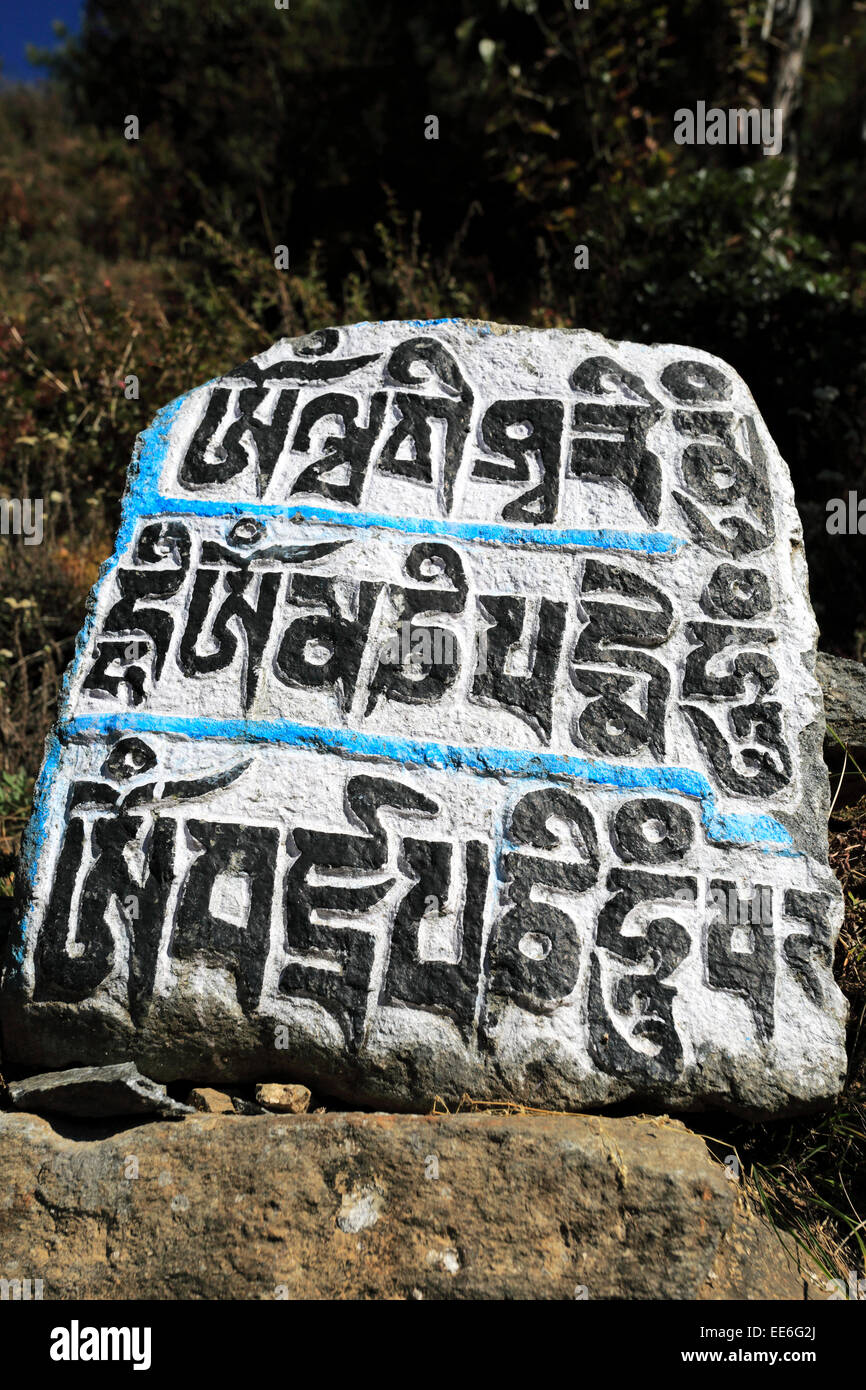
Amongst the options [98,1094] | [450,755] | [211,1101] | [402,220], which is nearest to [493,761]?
[450,755]

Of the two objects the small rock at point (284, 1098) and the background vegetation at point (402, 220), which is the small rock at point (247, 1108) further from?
the background vegetation at point (402, 220)

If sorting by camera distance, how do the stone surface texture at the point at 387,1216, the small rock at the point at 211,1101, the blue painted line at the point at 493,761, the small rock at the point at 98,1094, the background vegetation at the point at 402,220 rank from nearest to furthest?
the stone surface texture at the point at 387,1216 < the small rock at the point at 98,1094 < the small rock at the point at 211,1101 < the blue painted line at the point at 493,761 < the background vegetation at the point at 402,220

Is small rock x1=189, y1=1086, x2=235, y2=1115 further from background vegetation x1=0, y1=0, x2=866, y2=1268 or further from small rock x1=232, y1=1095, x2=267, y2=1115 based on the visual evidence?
background vegetation x1=0, y1=0, x2=866, y2=1268

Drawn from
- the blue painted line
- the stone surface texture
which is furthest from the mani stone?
the stone surface texture

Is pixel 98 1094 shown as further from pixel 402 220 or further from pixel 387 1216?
pixel 402 220

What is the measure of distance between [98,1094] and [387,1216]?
783mm

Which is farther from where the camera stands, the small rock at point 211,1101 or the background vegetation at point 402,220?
the background vegetation at point 402,220

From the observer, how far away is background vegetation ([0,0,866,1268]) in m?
5.38

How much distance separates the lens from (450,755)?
2.89 m

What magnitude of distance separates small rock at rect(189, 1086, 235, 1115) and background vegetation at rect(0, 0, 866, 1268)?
122 centimetres

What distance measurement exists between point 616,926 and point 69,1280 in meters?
1.49

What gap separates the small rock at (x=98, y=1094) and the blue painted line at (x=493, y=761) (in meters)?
0.90

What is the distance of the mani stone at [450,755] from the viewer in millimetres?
2648

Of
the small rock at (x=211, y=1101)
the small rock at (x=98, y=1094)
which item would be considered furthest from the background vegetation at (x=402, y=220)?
the small rock at (x=211, y=1101)
